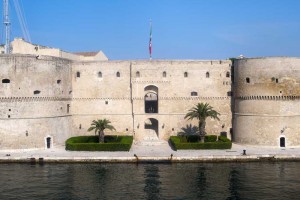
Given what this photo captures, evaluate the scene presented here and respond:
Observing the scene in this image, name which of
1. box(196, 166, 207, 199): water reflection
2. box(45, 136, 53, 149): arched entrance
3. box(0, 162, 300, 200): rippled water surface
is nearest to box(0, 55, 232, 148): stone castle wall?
box(45, 136, 53, 149): arched entrance

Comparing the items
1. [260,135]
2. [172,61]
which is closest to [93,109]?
[172,61]

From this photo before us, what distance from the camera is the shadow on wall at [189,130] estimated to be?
145 feet

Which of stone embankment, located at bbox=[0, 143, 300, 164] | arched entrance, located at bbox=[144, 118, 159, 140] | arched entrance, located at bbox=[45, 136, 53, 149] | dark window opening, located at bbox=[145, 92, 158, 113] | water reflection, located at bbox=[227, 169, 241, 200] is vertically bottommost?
water reflection, located at bbox=[227, 169, 241, 200]

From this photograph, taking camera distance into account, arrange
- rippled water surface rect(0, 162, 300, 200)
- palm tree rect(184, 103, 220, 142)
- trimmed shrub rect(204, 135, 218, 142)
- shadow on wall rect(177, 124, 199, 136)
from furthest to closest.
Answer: shadow on wall rect(177, 124, 199, 136) → trimmed shrub rect(204, 135, 218, 142) → palm tree rect(184, 103, 220, 142) → rippled water surface rect(0, 162, 300, 200)

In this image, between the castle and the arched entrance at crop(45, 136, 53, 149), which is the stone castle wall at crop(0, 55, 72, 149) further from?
the arched entrance at crop(45, 136, 53, 149)

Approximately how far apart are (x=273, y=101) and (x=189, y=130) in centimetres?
978

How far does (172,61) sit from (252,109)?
33.7ft

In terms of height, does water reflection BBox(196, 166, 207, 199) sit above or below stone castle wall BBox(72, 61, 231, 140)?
below

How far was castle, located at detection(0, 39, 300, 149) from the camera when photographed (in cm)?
3966

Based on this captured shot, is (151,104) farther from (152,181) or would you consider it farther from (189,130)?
(152,181)

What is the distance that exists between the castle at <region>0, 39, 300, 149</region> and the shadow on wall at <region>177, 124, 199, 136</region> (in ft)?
0.54

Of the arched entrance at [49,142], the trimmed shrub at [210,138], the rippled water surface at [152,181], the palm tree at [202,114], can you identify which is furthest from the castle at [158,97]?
the rippled water surface at [152,181]

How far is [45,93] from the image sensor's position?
40188 mm

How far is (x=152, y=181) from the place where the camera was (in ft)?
92.3
